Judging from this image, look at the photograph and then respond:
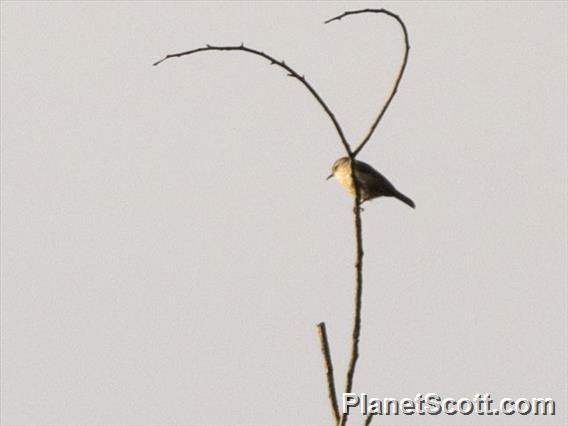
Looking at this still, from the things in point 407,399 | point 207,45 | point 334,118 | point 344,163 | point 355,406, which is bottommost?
point 355,406

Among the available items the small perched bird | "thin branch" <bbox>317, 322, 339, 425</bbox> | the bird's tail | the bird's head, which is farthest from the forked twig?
the bird's head

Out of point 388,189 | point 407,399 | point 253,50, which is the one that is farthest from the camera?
point 388,189

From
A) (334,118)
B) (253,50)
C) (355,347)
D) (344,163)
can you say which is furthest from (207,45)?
(344,163)

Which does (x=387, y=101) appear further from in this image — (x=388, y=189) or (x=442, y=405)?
(x=388, y=189)

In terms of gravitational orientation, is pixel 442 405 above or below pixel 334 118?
below

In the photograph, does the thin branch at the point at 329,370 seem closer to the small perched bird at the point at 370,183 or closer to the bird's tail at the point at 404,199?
the small perched bird at the point at 370,183

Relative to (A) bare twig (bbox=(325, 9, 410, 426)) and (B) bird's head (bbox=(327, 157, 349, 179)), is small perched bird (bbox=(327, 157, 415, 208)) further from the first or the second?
(A) bare twig (bbox=(325, 9, 410, 426))

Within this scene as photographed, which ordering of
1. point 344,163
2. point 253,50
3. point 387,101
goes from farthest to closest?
point 344,163
point 387,101
point 253,50

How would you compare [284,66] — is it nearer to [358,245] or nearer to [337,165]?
[358,245]

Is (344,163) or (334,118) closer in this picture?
(334,118)
